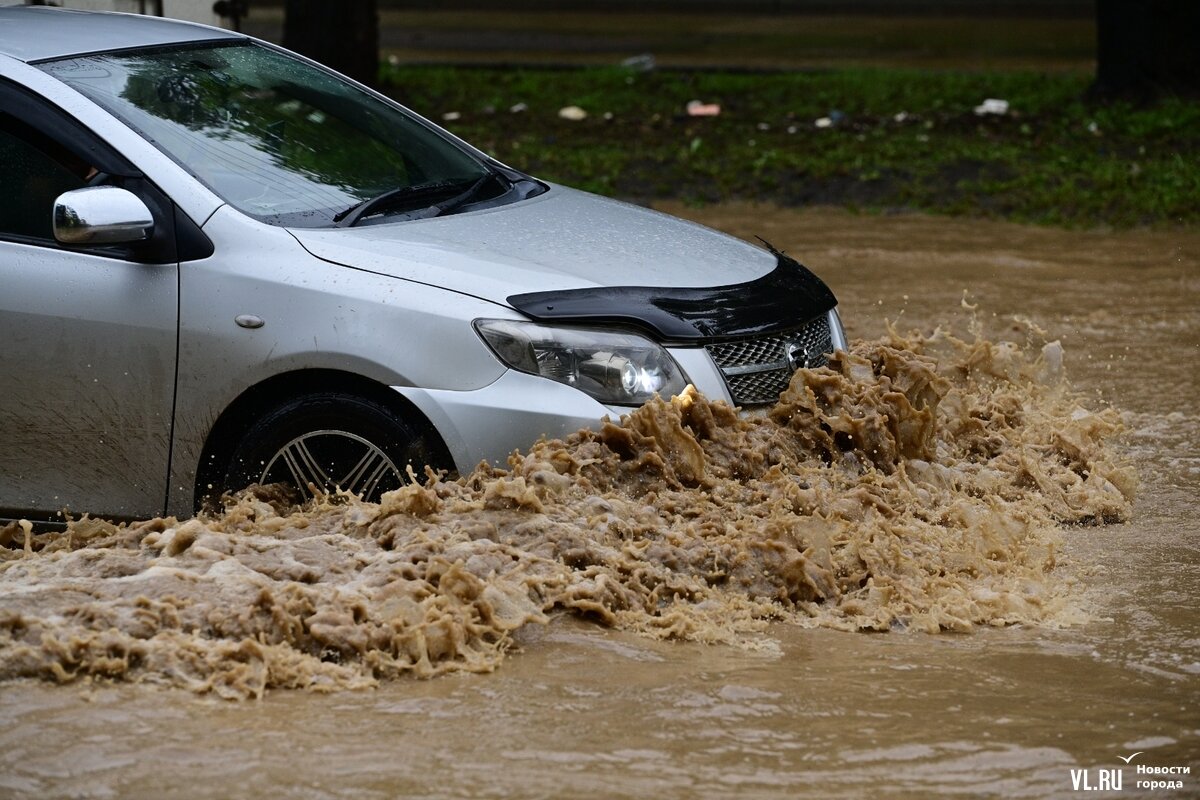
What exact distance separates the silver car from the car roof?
40 mm

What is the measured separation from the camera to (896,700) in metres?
4.60

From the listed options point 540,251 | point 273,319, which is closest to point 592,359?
point 540,251

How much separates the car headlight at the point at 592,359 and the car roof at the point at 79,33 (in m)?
1.97

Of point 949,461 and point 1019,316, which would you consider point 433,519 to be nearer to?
point 949,461

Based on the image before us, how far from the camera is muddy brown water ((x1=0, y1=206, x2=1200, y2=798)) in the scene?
420 centimetres

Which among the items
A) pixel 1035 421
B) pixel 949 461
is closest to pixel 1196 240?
pixel 1035 421

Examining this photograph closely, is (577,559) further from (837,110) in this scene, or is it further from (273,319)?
(837,110)

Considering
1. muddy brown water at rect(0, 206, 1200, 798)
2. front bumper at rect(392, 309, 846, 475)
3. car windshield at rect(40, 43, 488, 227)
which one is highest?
car windshield at rect(40, 43, 488, 227)

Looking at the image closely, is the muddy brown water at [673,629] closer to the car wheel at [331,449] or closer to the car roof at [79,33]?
the car wheel at [331,449]

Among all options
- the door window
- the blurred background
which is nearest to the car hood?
the door window

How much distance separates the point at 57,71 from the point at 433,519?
2.08 meters

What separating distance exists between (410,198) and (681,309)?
45.8 inches

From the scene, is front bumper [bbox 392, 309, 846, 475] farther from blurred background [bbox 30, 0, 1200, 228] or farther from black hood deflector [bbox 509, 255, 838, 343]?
blurred background [bbox 30, 0, 1200, 228]

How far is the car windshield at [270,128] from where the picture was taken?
575 cm
